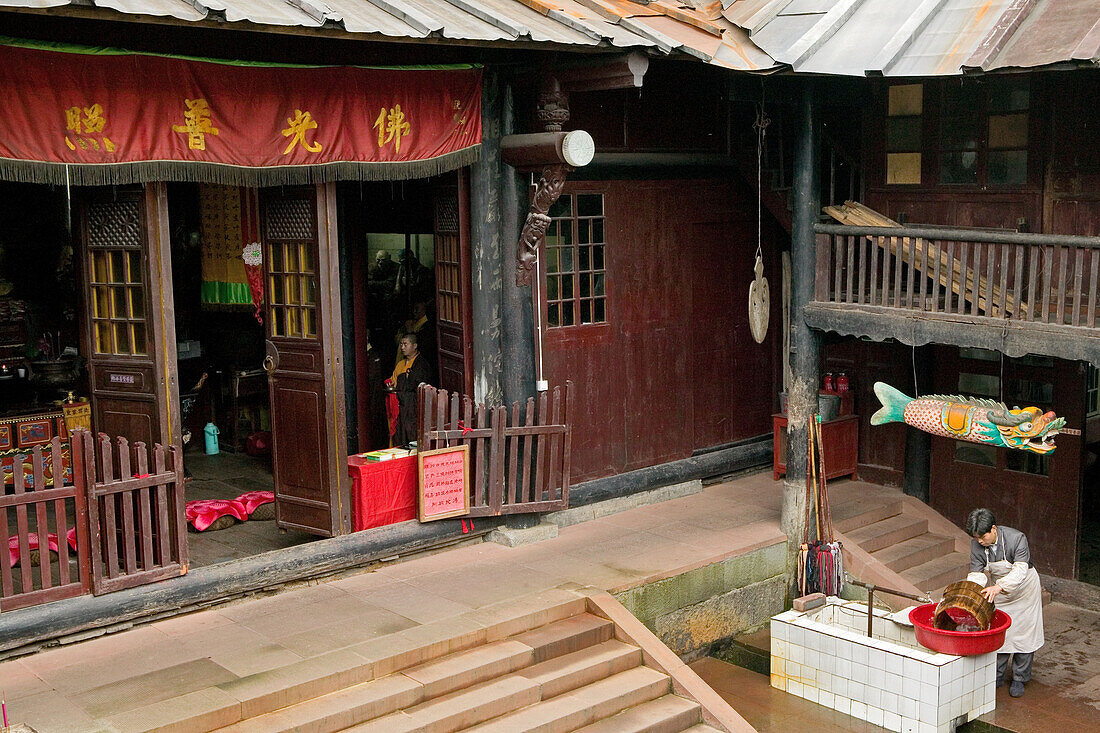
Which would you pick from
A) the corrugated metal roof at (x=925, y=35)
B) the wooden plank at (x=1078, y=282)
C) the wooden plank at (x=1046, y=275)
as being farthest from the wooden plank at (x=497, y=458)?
the wooden plank at (x=1078, y=282)

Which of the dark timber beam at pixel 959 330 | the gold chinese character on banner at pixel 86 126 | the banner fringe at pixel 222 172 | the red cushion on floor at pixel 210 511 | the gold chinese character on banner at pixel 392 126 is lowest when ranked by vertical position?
the red cushion on floor at pixel 210 511

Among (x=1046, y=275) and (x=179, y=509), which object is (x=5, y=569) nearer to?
(x=179, y=509)

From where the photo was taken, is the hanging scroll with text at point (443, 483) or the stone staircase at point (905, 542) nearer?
the hanging scroll with text at point (443, 483)

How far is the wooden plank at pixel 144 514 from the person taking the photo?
890 cm

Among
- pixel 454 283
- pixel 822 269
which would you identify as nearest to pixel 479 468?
pixel 454 283

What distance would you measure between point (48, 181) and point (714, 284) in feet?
24.6

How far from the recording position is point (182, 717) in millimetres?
7445

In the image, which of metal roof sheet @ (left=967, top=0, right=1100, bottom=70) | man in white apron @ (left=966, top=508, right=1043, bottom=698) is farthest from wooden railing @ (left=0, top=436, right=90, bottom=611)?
metal roof sheet @ (left=967, top=0, right=1100, bottom=70)

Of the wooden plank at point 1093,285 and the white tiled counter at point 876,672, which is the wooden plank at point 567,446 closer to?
the white tiled counter at point 876,672

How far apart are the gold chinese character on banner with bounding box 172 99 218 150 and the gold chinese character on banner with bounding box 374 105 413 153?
1537 millimetres

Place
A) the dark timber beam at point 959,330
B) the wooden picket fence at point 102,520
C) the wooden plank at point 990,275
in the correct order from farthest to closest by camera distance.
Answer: the wooden plank at point 990,275 → the dark timber beam at point 959,330 → the wooden picket fence at point 102,520

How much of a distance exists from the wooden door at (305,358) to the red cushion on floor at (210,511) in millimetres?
907

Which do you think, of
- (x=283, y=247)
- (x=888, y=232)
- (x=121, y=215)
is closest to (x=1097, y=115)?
(x=888, y=232)

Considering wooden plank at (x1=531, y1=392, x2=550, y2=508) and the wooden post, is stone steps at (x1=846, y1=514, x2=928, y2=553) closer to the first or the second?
the wooden post
